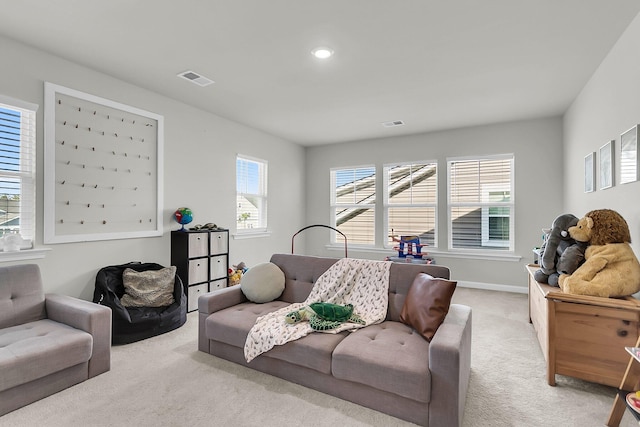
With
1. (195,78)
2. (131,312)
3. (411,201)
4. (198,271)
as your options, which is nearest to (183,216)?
(198,271)

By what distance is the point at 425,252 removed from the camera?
558cm

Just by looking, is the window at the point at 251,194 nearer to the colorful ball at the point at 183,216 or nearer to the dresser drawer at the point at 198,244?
the dresser drawer at the point at 198,244

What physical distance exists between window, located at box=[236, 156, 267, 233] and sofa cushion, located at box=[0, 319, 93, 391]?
2900 mm

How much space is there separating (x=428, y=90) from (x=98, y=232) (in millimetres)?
3957

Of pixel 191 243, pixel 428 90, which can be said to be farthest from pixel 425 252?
pixel 191 243

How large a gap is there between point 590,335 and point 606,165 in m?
1.58

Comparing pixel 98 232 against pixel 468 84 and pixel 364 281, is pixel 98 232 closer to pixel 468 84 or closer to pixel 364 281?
pixel 364 281

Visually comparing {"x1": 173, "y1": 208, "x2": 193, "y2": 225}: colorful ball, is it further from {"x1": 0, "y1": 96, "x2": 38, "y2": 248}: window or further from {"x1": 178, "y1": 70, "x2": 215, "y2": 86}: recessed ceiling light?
{"x1": 178, "y1": 70, "x2": 215, "y2": 86}: recessed ceiling light

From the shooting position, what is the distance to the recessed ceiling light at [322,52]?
9.25ft

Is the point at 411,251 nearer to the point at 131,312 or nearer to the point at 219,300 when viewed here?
the point at 219,300

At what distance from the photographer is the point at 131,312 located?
10.1 ft

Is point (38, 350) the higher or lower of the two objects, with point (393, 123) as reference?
lower

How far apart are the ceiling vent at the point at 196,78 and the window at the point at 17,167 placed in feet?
4.36

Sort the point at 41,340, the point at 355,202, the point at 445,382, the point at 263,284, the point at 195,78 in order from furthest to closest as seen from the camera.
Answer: the point at 355,202
the point at 195,78
the point at 263,284
the point at 41,340
the point at 445,382
